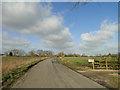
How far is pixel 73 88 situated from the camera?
486 centimetres

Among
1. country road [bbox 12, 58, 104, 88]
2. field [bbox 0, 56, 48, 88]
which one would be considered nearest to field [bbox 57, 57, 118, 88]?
country road [bbox 12, 58, 104, 88]

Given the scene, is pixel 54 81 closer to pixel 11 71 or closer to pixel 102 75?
pixel 102 75

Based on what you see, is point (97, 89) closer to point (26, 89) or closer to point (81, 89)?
point (81, 89)

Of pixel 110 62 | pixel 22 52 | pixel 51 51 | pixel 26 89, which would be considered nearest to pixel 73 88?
pixel 26 89

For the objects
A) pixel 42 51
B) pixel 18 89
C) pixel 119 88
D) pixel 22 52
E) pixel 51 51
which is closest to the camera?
pixel 18 89

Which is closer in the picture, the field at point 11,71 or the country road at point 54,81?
the country road at point 54,81

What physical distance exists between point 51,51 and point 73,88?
13367 cm

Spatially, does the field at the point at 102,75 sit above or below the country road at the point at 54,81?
below

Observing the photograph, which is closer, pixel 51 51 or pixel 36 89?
pixel 36 89

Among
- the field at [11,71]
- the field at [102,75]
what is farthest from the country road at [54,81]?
the field at [102,75]

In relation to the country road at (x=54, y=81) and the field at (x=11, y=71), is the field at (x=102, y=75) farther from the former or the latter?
the field at (x=11, y=71)

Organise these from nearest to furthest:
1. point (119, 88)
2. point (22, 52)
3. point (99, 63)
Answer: point (119, 88) < point (99, 63) < point (22, 52)

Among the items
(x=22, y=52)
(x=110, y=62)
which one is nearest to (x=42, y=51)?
(x=22, y=52)

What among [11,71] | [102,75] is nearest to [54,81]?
[102,75]
